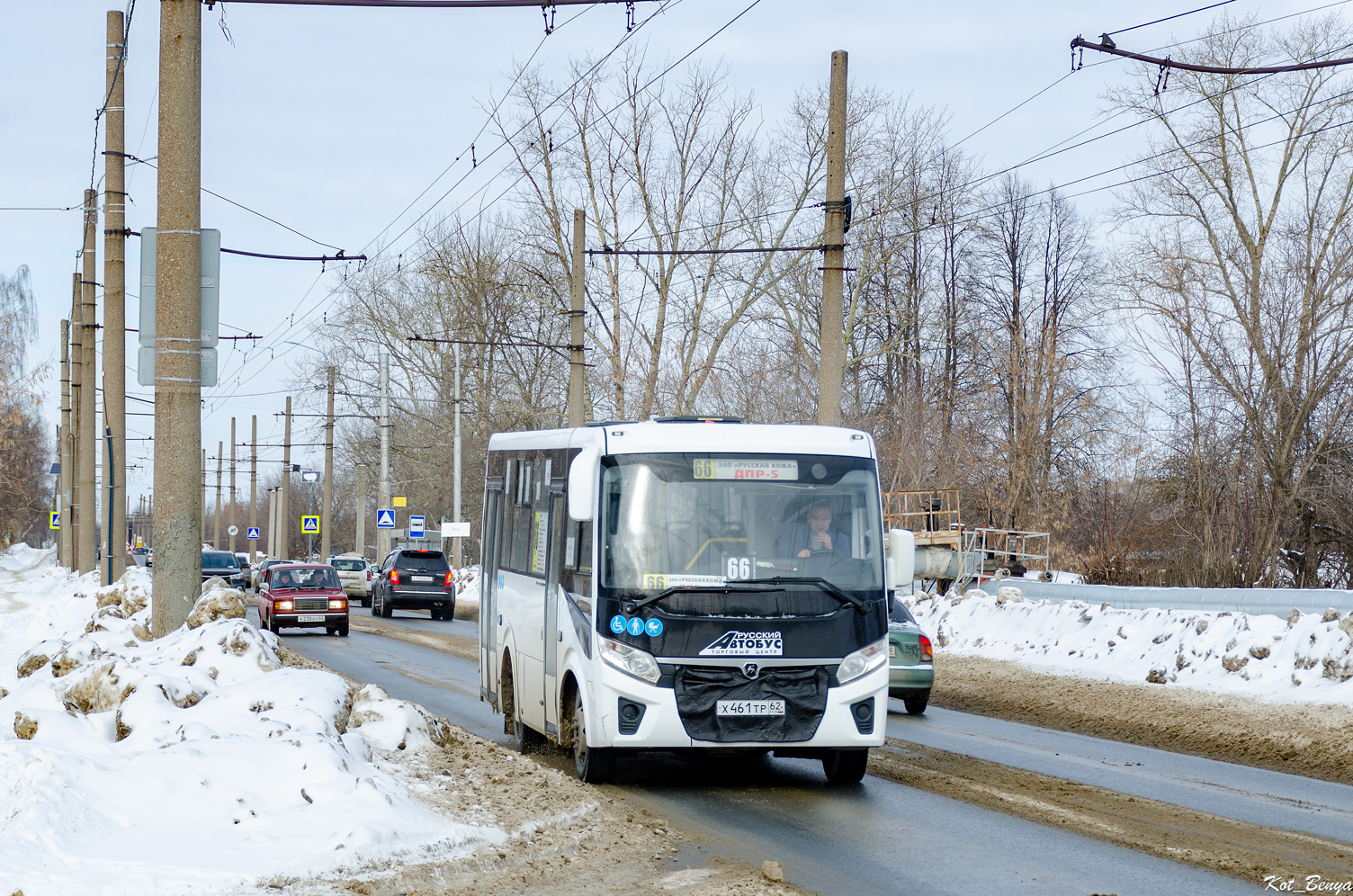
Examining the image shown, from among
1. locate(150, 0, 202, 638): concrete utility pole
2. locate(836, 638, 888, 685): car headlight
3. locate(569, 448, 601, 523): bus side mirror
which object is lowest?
locate(836, 638, 888, 685): car headlight

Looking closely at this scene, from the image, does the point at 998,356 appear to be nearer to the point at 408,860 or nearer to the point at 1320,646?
the point at 1320,646

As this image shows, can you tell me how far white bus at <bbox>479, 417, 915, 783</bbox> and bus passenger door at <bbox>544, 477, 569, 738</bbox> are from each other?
51 millimetres

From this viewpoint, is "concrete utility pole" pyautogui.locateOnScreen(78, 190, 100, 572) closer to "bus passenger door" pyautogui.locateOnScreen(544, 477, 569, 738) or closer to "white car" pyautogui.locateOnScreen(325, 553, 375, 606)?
"white car" pyautogui.locateOnScreen(325, 553, 375, 606)

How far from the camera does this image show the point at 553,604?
11695 mm

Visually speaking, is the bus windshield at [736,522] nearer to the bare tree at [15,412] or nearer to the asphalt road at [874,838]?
the asphalt road at [874,838]

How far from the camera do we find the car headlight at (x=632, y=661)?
403 inches

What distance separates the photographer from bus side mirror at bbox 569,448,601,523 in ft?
34.3

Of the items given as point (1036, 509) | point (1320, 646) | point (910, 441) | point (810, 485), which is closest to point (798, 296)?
point (910, 441)

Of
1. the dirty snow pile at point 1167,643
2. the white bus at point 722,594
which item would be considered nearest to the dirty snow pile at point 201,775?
the white bus at point 722,594

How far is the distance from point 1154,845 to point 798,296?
139 feet

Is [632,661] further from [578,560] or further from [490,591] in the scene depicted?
[490,591]

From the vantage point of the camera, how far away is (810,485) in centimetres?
1091

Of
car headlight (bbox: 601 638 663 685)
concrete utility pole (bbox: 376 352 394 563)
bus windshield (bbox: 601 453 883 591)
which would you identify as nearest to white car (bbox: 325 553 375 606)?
concrete utility pole (bbox: 376 352 394 563)

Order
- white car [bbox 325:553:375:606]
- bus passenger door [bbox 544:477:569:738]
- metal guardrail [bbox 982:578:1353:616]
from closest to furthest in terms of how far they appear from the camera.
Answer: bus passenger door [bbox 544:477:569:738] → metal guardrail [bbox 982:578:1353:616] → white car [bbox 325:553:375:606]
